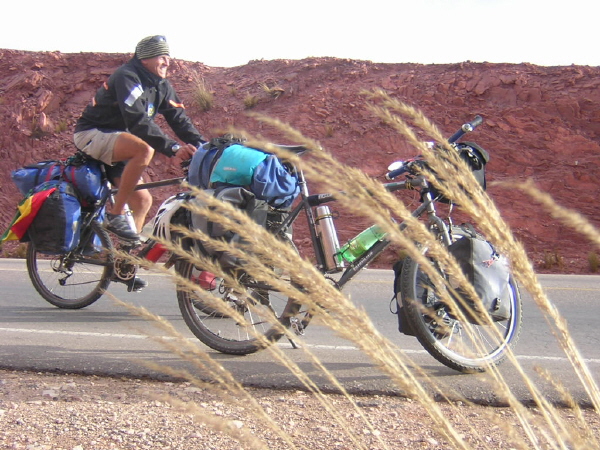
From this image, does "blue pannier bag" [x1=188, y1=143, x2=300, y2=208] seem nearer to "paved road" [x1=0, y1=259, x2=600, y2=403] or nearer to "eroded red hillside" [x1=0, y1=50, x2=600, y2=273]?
"paved road" [x1=0, y1=259, x2=600, y2=403]

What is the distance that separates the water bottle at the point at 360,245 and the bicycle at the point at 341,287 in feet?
0.06

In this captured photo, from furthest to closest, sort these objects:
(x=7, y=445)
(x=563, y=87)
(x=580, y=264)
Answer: (x=563, y=87) < (x=580, y=264) < (x=7, y=445)

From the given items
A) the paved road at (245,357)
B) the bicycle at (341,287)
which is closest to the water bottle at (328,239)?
the bicycle at (341,287)

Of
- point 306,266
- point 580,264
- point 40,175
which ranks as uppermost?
point 306,266

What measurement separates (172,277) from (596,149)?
1905 cm

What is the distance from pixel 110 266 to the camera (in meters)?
6.00

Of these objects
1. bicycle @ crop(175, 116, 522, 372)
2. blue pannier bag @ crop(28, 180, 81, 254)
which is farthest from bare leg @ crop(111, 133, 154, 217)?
bicycle @ crop(175, 116, 522, 372)

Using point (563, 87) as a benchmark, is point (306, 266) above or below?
below

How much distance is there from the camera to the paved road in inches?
163

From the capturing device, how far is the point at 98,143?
593cm

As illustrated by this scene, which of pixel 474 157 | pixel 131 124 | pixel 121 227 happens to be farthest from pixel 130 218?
pixel 474 157

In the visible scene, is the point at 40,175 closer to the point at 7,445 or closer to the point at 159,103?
the point at 159,103

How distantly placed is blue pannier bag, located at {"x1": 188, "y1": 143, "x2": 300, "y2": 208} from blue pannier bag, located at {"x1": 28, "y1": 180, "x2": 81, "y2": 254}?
169cm

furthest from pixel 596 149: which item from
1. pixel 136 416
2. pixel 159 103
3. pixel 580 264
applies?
pixel 136 416
